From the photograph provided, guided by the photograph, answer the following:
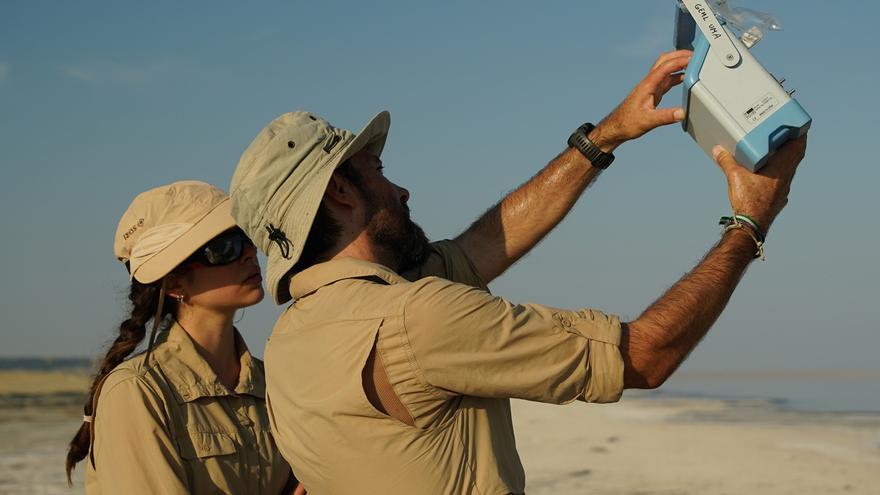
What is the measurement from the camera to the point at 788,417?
2167 cm

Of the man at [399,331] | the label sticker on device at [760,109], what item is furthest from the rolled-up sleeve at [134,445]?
the label sticker on device at [760,109]

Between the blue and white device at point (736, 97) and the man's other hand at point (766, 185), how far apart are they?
0.04 metres

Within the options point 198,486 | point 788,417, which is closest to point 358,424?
point 198,486

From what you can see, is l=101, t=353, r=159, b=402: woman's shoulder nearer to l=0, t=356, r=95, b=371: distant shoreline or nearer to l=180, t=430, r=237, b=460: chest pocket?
l=180, t=430, r=237, b=460: chest pocket

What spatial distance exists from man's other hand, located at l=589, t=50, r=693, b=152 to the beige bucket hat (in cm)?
88

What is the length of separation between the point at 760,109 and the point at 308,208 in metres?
1.24

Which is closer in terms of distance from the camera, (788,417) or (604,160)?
(604,160)

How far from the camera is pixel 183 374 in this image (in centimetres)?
429

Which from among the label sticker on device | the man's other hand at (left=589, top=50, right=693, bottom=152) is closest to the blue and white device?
the label sticker on device

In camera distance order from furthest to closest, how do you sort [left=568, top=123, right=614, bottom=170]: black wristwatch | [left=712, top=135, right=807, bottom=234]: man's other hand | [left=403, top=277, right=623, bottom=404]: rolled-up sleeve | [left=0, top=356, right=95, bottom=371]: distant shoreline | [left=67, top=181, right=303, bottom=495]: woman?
[left=0, top=356, right=95, bottom=371]: distant shoreline, [left=67, top=181, right=303, bottom=495]: woman, [left=568, top=123, right=614, bottom=170]: black wristwatch, [left=712, top=135, right=807, bottom=234]: man's other hand, [left=403, top=277, right=623, bottom=404]: rolled-up sleeve

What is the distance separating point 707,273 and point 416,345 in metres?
0.77

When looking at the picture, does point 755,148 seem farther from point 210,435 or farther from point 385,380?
point 210,435

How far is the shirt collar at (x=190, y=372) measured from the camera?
426cm

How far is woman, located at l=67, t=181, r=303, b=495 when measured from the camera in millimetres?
3969
